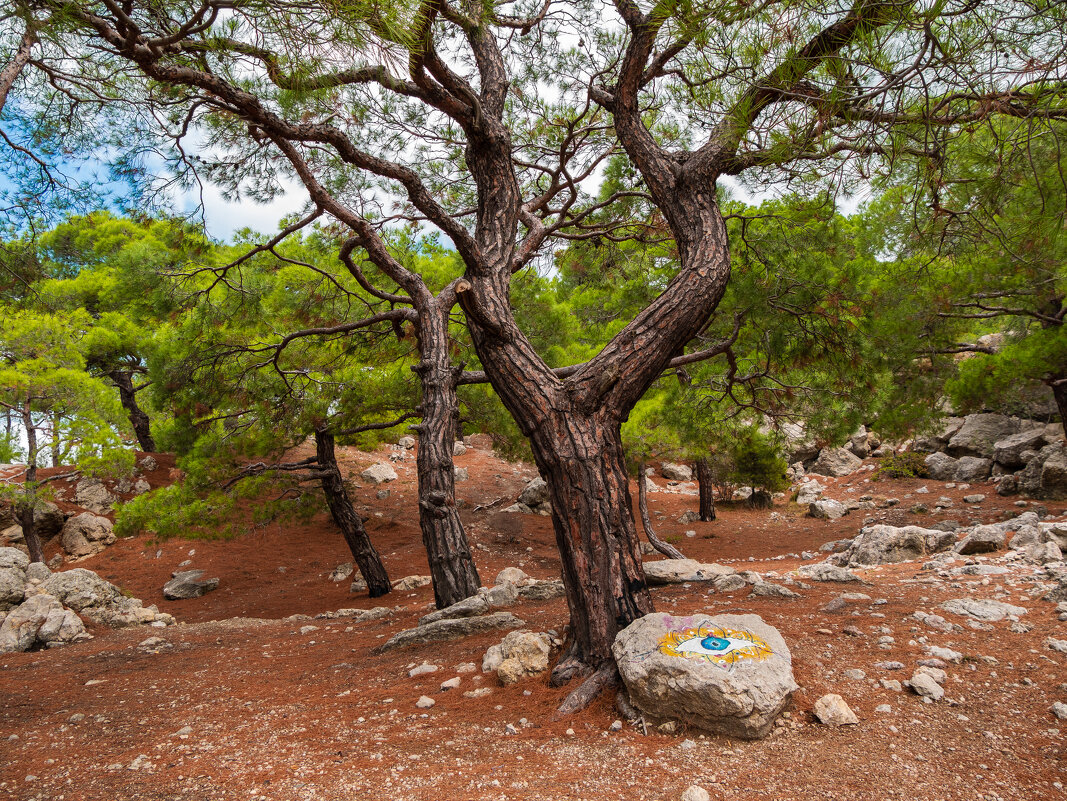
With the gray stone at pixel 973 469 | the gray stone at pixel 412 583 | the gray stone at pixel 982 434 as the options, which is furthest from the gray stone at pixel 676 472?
the gray stone at pixel 412 583

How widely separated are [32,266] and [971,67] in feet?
19.6

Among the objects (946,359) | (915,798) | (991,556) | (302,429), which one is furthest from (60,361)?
(946,359)

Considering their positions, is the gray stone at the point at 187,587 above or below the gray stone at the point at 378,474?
below

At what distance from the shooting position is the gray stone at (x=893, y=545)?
19.1ft

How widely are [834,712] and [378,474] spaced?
1178cm

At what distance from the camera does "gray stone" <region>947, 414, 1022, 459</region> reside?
1184 cm

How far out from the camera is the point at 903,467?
12.7 m

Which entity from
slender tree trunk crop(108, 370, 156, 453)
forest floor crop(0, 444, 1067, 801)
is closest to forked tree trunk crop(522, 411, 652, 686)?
forest floor crop(0, 444, 1067, 801)

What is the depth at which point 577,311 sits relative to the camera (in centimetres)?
922

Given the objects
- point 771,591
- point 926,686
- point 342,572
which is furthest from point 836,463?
point 926,686

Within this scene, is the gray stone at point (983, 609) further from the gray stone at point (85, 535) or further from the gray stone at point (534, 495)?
the gray stone at point (85, 535)

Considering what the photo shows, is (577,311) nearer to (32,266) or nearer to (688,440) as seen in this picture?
(688,440)

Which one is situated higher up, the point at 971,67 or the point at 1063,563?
the point at 971,67

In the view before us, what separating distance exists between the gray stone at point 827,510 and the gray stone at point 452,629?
8.78 meters
